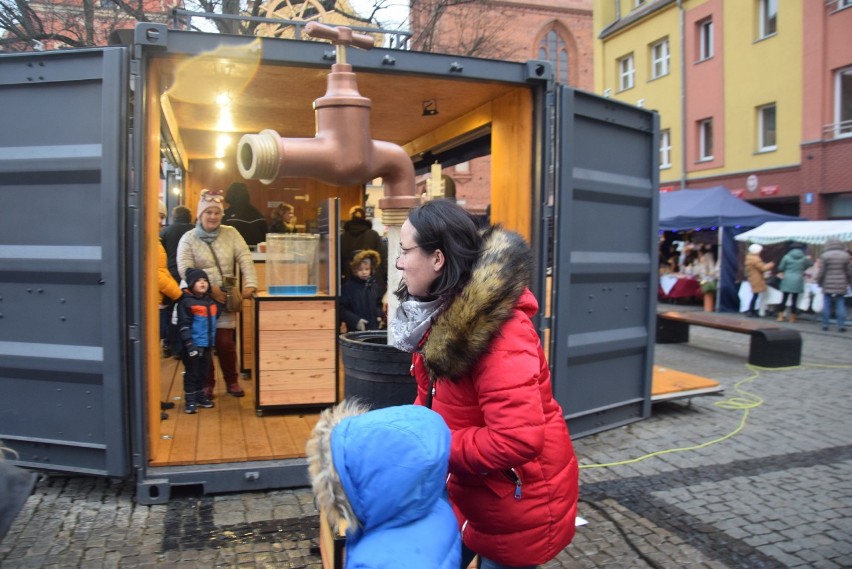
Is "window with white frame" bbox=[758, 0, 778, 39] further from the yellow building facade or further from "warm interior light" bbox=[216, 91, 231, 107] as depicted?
"warm interior light" bbox=[216, 91, 231, 107]

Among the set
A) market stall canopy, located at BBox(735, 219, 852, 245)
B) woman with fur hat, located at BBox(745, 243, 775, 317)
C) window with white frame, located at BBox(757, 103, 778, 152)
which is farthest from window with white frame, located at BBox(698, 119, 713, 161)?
woman with fur hat, located at BBox(745, 243, 775, 317)

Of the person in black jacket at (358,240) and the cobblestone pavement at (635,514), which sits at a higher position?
the person in black jacket at (358,240)

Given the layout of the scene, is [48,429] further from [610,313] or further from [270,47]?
[610,313]

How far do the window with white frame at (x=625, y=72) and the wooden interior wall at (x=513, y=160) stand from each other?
25.7 m

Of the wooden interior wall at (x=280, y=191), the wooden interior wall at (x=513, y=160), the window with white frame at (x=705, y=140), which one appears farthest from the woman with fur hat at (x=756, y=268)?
the wooden interior wall at (x=513, y=160)

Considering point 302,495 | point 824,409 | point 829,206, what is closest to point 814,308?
point 829,206

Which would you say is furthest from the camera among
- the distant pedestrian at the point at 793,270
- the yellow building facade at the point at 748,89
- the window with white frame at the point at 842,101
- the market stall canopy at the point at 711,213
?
the yellow building facade at the point at 748,89

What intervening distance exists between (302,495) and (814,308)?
1412 centimetres

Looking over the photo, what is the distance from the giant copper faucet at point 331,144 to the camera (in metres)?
4.19

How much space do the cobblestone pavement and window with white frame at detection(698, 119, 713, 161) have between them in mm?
20706

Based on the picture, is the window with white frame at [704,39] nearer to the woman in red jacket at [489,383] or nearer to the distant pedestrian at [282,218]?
the distant pedestrian at [282,218]

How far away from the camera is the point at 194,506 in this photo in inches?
185

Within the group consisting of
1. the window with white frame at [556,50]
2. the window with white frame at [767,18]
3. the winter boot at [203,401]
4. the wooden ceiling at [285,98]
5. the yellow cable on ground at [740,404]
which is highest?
the window with white frame at [556,50]

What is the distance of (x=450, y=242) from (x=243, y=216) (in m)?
7.76
